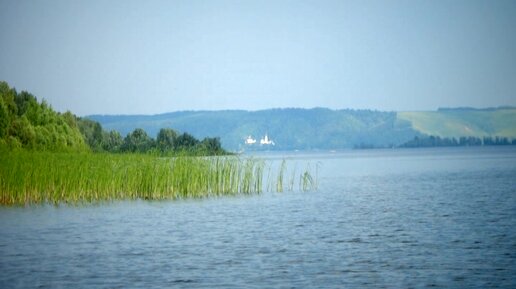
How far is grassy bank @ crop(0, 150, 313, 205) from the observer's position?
26.6m

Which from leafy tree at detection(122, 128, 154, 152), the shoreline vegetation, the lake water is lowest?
the lake water

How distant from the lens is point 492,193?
3472 cm

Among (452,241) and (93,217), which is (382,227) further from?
(93,217)

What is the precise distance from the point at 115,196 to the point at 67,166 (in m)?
2.61

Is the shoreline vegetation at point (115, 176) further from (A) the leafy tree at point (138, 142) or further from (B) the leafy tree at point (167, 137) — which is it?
(B) the leafy tree at point (167, 137)

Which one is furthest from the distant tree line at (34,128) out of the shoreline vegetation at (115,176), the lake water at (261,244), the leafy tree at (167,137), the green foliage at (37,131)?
the leafy tree at (167,137)

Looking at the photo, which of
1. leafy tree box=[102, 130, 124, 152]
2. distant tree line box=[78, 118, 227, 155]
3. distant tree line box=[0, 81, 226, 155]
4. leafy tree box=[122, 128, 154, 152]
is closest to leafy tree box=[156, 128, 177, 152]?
distant tree line box=[78, 118, 227, 155]

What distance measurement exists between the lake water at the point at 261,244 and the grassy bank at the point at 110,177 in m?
0.73

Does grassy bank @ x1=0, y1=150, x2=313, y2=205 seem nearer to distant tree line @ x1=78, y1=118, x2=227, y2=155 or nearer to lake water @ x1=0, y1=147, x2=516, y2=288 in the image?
lake water @ x1=0, y1=147, x2=516, y2=288

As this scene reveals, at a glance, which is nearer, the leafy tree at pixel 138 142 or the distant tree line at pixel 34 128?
the distant tree line at pixel 34 128

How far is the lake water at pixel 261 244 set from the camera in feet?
48.2

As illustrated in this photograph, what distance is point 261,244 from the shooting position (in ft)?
62.7

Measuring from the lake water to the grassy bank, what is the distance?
0.73 meters

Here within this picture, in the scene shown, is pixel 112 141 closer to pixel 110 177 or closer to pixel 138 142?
pixel 138 142
